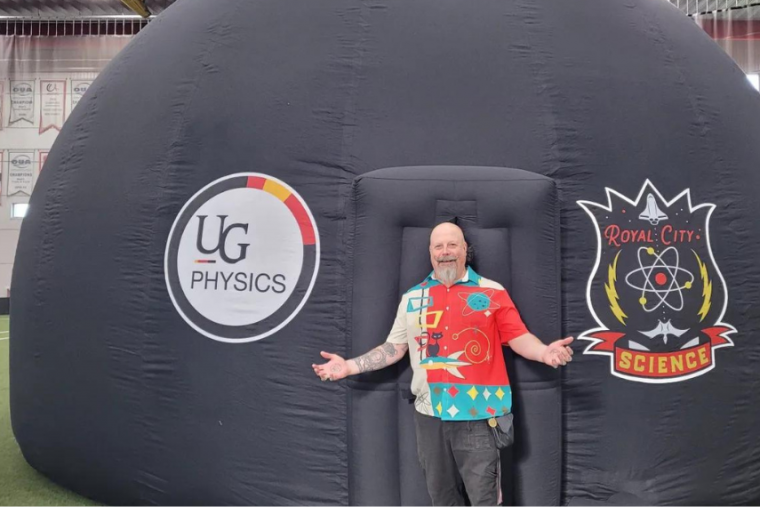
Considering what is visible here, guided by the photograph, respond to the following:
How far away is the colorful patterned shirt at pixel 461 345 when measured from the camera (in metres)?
2.69

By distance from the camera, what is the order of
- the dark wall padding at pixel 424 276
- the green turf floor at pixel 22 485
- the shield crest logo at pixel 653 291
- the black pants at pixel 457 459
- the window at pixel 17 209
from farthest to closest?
1. the window at pixel 17 209
2. the green turf floor at pixel 22 485
3. the shield crest logo at pixel 653 291
4. the dark wall padding at pixel 424 276
5. the black pants at pixel 457 459

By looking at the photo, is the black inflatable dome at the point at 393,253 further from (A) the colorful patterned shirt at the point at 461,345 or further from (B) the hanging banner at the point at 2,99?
(B) the hanging banner at the point at 2,99

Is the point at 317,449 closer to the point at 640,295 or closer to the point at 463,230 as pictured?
the point at 463,230

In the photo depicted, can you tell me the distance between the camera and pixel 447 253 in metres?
2.80

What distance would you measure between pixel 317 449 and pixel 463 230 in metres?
1.24

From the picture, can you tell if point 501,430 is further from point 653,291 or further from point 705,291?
point 705,291

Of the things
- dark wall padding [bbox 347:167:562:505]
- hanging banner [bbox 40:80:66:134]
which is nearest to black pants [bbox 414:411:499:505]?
dark wall padding [bbox 347:167:562:505]

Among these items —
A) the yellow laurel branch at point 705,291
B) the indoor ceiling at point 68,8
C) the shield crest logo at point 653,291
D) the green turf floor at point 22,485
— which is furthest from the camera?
the indoor ceiling at point 68,8

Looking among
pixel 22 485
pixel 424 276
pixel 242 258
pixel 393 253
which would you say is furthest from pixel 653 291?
pixel 22 485

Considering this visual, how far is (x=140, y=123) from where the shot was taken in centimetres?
372

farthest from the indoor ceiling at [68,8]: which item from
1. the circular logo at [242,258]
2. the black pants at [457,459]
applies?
the black pants at [457,459]

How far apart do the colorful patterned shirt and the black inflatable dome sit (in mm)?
270

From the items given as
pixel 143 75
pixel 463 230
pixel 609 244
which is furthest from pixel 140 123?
pixel 609 244

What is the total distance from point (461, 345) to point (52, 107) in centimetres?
1585
